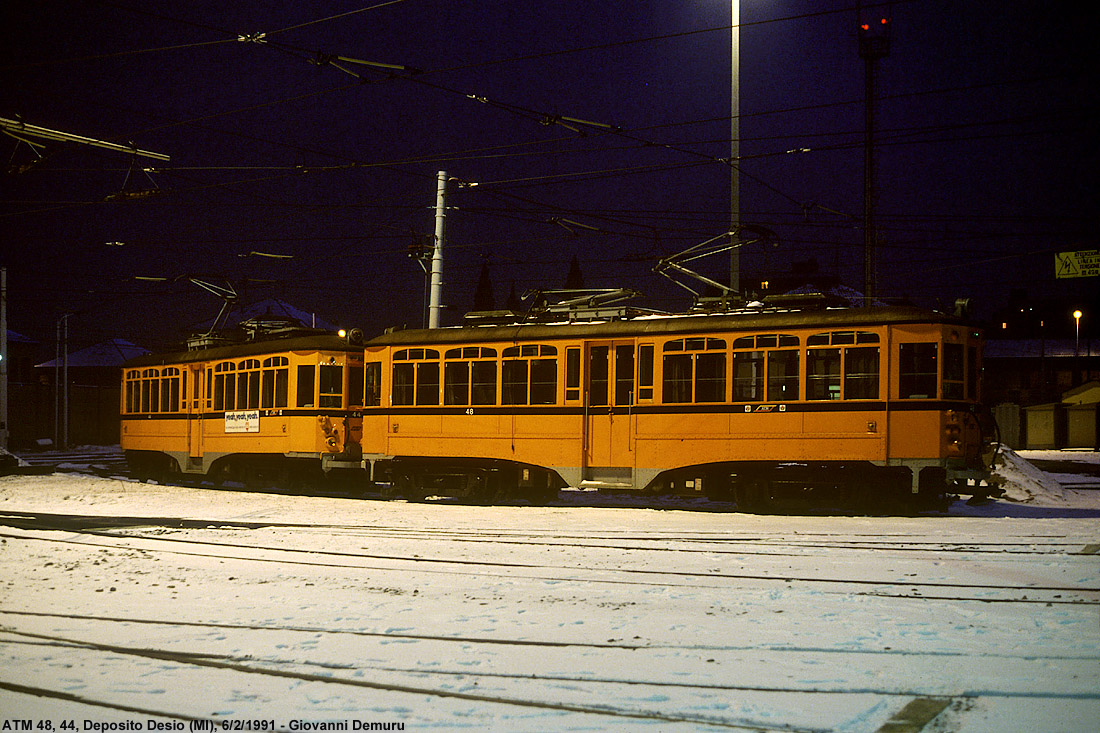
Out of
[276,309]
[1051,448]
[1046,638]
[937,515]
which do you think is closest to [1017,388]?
[1051,448]

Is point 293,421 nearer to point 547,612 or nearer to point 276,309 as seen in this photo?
point 547,612

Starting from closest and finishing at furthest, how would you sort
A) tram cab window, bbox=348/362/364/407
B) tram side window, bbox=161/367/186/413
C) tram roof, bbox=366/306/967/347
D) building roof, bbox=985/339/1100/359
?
1. tram roof, bbox=366/306/967/347
2. tram cab window, bbox=348/362/364/407
3. tram side window, bbox=161/367/186/413
4. building roof, bbox=985/339/1100/359

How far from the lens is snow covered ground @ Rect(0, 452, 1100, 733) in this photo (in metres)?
5.06

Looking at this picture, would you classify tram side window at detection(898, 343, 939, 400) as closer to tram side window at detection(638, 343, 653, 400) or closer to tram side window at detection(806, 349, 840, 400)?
tram side window at detection(806, 349, 840, 400)

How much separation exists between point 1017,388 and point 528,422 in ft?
215

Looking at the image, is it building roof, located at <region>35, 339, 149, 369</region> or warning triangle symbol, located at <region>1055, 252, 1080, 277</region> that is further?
building roof, located at <region>35, 339, 149, 369</region>

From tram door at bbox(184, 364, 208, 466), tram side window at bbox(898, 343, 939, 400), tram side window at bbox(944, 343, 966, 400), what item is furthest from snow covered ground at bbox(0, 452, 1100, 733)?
tram door at bbox(184, 364, 208, 466)

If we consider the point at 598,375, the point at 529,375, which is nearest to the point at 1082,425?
the point at 598,375

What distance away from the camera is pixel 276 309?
8388cm

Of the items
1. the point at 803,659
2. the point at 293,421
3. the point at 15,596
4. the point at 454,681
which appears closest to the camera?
the point at 454,681

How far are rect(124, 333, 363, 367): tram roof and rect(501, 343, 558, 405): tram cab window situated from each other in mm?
4446

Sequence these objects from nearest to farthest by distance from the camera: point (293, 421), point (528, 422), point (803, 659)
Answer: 1. point (803, 659)
2. point (528, 422)
3. point (293, 421)

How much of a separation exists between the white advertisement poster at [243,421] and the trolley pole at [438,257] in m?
4.37

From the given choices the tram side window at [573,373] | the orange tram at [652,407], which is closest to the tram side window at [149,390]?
the orange tram at [652,407]
